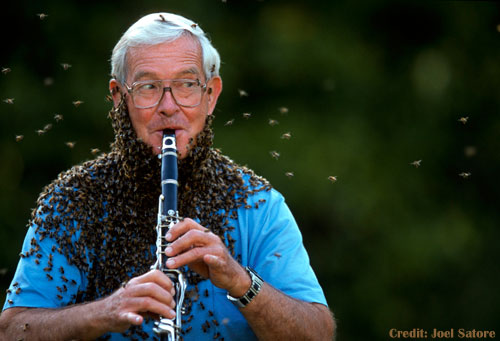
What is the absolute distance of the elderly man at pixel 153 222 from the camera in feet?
14.4

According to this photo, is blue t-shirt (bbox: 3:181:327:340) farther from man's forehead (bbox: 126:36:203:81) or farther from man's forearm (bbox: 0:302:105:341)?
man's forehead (bbox: 126:36:203:81)

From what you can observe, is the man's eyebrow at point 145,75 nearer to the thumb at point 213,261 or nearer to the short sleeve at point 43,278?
the short sleeve at point 43,278

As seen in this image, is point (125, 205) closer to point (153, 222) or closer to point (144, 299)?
point (153, 222)

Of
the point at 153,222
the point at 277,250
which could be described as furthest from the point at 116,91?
→ the point at 277,250

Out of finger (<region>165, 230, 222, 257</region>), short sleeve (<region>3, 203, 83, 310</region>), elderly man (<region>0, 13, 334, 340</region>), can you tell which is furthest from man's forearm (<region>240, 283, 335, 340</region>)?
short sleeve (<region>3, 203, 83, 310</region>)

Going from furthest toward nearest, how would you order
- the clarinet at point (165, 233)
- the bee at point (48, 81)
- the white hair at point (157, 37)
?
1. the bee at point (48, 81)
2. the white hair at point (157, 37)
3. the clarinet at point (165, 233)

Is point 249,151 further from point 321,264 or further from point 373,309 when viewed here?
point 373,309

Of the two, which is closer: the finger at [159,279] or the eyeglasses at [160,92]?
the finger at [159,279]

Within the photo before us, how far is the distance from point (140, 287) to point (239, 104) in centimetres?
659

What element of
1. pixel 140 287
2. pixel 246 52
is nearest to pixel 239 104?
pixel 246 52

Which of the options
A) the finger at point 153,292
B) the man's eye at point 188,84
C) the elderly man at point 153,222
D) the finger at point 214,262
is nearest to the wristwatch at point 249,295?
the elderly man at point 153,222

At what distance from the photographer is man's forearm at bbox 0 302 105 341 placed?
4.04m

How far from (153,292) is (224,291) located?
Result: 852mm

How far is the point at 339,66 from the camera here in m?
10.3
